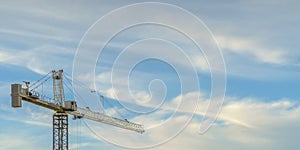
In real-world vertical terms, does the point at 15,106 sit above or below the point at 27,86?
below

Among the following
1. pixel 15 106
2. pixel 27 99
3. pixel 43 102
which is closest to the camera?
pixel 15 106

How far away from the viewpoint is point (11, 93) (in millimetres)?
166000

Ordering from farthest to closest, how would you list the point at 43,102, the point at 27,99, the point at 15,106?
the point at 43,102 → the point at 27,99 → the point at 15,106

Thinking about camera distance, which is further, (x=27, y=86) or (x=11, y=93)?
(x=27, y=86)

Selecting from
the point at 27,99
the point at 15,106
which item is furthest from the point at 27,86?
the point at 15,106

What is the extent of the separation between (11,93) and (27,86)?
14965mm

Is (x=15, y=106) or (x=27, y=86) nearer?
(x=15, y=106)

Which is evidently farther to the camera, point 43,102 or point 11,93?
point 43,102

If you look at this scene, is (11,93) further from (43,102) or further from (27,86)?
(43,102)

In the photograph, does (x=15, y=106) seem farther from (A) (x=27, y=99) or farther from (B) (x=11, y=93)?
(A) (x=27, y=99)

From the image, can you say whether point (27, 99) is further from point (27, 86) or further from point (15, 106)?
point (15, 106)

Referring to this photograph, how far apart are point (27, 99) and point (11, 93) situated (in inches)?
523

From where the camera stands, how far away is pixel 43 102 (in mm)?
194625

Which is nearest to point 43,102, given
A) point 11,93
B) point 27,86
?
point 27,86
